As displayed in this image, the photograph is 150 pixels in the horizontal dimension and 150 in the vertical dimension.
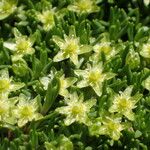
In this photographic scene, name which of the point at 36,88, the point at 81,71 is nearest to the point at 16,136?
the point at 36,88

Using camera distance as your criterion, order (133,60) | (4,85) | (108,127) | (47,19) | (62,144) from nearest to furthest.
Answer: (62,144), (108,127), (4,85), (133,60), (47,19)

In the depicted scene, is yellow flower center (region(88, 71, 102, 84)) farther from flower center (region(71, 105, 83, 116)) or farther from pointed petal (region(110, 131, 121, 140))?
pointed petal (region(110, 131, 121, 140))

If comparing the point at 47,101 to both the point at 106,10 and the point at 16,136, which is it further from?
the point at 106,10

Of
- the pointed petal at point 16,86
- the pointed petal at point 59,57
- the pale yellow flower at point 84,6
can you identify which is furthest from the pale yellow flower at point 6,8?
the pointed petal at point 16,86

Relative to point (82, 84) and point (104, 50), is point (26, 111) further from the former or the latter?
point (104, 50)

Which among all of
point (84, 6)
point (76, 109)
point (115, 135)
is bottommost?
point (115, 135)

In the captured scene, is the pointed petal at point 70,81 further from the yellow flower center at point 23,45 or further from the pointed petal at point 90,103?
the yellow flower center at point 23,45

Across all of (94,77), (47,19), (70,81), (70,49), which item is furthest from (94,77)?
(47,19)

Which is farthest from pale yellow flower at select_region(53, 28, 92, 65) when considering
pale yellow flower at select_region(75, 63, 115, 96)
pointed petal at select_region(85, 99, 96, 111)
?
pointed petal at select_region(85, 99, 96, 111)
